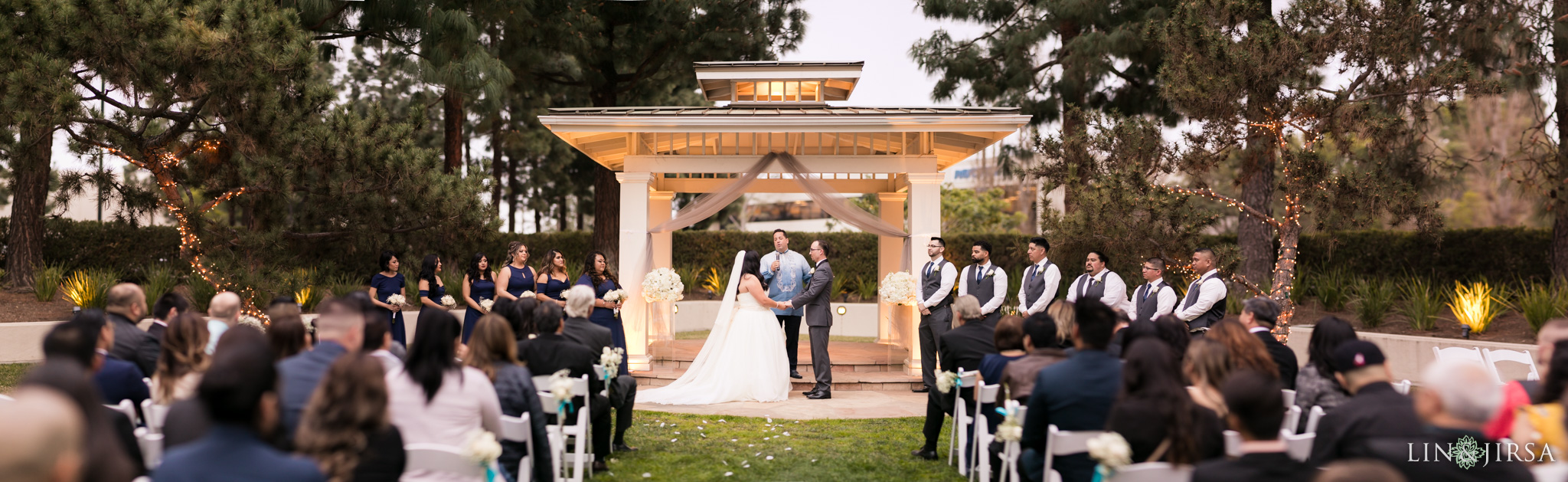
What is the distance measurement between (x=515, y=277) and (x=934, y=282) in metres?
3.85

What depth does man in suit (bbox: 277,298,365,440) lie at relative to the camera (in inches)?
137

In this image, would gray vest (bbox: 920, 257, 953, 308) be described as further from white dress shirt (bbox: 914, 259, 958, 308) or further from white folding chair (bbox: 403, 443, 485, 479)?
white folding chair (bbox: 403, 443, 485, 479)

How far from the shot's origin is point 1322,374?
4.26m

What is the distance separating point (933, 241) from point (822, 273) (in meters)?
1.07

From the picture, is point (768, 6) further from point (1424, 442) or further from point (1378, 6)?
point (1424, 442)

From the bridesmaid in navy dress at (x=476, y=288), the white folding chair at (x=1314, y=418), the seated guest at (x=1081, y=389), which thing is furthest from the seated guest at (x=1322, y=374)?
the bridesmaid in navy dress at (x=476, y=288)

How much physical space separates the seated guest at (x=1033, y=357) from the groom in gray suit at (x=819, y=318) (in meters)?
3.93

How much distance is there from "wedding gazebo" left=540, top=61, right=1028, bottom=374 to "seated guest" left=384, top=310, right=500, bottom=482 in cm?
583

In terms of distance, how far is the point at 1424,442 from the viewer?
2889 millimetres

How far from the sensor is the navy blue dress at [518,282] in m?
8.55

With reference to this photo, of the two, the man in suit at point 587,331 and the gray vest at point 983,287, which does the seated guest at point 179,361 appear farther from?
the gray vest at point 983,287

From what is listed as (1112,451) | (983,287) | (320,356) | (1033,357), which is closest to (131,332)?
(320,356)

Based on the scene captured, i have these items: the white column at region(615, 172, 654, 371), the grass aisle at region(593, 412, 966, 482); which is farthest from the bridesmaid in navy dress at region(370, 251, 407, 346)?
the grass aisle at region(593, 412, 966, 482)

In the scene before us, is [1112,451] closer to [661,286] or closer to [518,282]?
[518,282]
